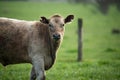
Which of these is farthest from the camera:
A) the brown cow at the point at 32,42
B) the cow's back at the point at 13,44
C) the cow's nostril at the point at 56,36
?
the cow's back at the point at 13,44

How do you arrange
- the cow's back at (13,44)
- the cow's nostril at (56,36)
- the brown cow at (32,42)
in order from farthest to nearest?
1. the cow's back at (13,44)
2. the brown cow at (32,42)
3. the cow's nostril at (56,36)

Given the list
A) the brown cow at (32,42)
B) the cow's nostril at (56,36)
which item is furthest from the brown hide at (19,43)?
the cow's nostril at (56,36)

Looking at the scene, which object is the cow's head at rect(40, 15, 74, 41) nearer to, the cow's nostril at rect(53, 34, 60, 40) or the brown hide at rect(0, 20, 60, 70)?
the cow's nostril at rect(53, 34, 60, 40)

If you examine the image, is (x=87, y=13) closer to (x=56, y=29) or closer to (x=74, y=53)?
(x=74, y=53)

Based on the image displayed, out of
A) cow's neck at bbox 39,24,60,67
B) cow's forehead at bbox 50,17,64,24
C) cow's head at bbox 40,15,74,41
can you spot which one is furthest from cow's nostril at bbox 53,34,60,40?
cow's forehead at bbox 50,17,64,24

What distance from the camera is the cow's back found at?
34.9 ft

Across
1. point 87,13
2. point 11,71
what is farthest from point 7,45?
point 87,13

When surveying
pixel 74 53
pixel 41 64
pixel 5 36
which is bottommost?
pixel 74 53

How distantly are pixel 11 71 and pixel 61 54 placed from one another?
26.0 ft

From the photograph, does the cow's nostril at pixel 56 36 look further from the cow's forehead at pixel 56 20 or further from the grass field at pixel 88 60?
the grass field at pixel 88 60

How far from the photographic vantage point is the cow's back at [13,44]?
1065 centimetres

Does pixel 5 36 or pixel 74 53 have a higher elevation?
pixel 5 36

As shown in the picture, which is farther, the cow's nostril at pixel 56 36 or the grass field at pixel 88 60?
the grass field at pixel 88 60

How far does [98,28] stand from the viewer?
1523 inches
